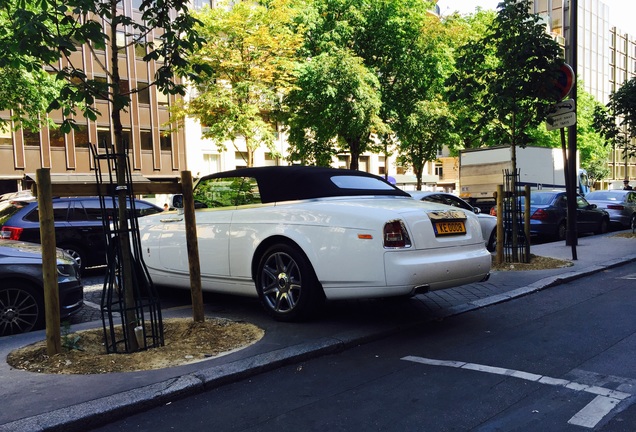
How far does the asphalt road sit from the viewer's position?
3486mm

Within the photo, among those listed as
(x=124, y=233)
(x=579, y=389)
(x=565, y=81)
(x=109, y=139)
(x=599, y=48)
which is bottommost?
(x=579, y=389)

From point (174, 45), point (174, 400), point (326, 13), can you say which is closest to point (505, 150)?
point (326, 13)

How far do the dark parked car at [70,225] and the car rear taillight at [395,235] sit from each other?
272 inches

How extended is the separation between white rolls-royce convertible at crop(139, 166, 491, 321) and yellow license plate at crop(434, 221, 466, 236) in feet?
0.03

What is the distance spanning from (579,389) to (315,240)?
8.52ft

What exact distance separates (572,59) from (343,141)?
48.1 feet

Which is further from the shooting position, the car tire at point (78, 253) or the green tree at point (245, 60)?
the green tree at point (245, 60)

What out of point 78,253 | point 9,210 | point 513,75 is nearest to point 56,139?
point 9,210

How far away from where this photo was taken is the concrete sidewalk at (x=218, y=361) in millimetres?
3600

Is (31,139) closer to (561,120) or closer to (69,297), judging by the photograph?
(69,297)

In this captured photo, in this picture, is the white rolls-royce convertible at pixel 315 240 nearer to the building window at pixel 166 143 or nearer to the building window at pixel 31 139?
the building window at pixel 31 139

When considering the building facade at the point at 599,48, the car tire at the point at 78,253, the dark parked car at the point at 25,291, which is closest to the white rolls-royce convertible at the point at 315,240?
the dark parked car at the point at 25,291

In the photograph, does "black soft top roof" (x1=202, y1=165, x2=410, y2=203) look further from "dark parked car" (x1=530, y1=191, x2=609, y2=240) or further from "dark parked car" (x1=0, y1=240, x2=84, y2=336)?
"dark parked car" (x1=530, y1=191, x2=609, y2=240)

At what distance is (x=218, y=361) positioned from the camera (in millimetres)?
4582
